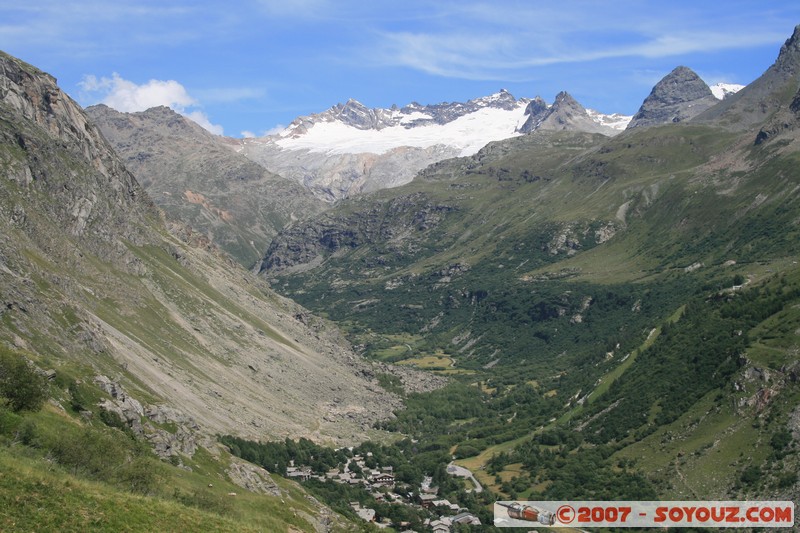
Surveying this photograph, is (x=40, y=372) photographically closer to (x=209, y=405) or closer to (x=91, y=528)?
(x=91, y=528)

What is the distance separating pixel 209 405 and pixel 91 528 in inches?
4312

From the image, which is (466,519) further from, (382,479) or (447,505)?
(382,479)

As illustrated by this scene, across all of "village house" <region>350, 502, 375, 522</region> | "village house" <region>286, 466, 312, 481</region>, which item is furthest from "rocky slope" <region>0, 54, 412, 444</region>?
"village house" <region>350, 502, 375, 522</region>

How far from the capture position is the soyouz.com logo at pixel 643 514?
11512 cm

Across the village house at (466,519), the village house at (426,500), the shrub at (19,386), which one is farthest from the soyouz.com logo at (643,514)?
the shrub at (19,386)

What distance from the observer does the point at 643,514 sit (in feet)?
418

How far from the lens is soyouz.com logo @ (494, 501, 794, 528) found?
115 m

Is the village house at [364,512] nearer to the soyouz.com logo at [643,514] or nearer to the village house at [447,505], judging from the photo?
the village house at [447,505]

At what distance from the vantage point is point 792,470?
397ft

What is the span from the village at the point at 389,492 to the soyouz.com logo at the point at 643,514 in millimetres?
8890

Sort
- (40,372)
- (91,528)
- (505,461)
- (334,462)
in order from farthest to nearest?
(505,461) → (334,462) → (40,372) → (91,528)

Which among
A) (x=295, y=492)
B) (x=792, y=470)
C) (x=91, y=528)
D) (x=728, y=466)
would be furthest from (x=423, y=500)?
(x=91, y=528)

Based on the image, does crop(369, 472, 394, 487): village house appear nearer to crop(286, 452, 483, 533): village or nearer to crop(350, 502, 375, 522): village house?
crop(286, 452, 483, 533): village

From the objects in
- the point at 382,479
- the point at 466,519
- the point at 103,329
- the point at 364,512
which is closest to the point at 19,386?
the point at 364,512
